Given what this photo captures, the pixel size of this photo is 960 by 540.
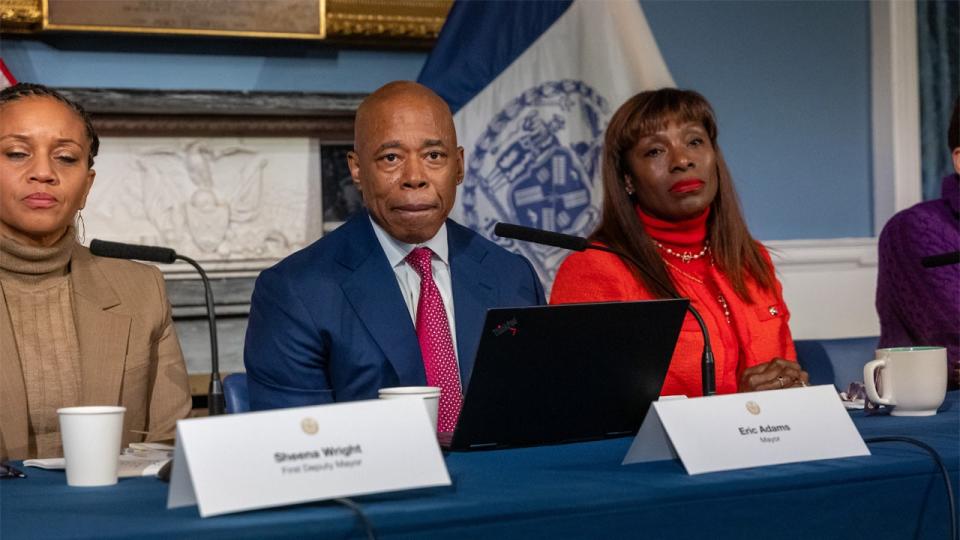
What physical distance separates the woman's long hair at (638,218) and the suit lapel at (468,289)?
53 cm

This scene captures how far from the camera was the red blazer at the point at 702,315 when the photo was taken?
2.41 meters

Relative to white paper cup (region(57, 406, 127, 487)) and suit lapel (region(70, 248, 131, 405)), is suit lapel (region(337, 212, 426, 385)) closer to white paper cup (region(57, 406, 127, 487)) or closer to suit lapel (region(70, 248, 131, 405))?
suit lapel (region(70, 248, 131, 405))

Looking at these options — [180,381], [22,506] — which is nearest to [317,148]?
[180,381]

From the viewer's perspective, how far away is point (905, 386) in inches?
74.2

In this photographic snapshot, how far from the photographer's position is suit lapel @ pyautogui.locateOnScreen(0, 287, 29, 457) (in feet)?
6.61

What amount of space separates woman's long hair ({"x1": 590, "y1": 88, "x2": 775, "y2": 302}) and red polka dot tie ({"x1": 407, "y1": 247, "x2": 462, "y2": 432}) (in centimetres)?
66

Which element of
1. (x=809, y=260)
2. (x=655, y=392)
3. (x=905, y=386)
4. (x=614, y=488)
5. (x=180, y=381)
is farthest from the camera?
(x=809, y=260)

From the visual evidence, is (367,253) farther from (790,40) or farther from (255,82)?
(790,40)

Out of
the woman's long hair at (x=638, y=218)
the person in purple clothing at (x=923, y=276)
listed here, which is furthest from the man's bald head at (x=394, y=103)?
the person in purple clothing at (x=923, y=276)

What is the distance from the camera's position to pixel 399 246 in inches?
82.0

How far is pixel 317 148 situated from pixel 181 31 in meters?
0.54

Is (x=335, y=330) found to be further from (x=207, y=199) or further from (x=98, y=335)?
(x=207, y=199)

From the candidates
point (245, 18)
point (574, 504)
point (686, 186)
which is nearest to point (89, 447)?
point (574, 504)

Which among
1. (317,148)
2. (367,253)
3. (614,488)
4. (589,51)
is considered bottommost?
(614,488)
